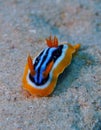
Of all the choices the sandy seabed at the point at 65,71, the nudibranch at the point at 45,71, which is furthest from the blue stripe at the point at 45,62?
the sandy seabed at the point at 65,71

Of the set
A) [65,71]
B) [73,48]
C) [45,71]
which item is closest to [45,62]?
[45,71]

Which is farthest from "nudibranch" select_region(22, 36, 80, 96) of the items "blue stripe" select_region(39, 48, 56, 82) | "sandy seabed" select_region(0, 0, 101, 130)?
"sandy seabed" select_region(0, 0, 101, 130)

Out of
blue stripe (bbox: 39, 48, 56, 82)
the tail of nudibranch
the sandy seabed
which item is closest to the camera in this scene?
the sandy seabed

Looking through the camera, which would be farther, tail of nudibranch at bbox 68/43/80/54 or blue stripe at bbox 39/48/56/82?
tail of nudibranch at bbox 68/43/80/54

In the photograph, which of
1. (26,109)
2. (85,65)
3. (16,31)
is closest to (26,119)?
(26,109)

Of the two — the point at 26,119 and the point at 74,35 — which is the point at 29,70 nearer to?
the point at 26,119

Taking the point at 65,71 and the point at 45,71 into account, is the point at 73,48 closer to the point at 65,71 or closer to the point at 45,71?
the point at 65,71

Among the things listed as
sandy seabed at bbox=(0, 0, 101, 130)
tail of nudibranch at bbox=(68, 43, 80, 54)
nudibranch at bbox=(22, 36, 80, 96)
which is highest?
nudibranch at bbox=(22, 36, 80, 96)

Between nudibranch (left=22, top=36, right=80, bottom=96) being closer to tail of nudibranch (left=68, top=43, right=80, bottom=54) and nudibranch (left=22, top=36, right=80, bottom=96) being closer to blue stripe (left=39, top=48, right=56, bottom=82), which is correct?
blue stripe (left=39, top=48, right=56, bottom=82)
